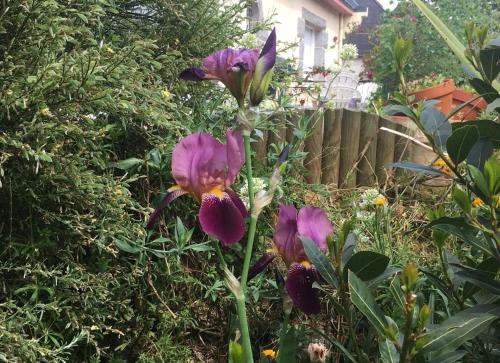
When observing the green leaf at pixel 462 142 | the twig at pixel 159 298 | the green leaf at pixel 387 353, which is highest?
the green leaf at pixel 462 142

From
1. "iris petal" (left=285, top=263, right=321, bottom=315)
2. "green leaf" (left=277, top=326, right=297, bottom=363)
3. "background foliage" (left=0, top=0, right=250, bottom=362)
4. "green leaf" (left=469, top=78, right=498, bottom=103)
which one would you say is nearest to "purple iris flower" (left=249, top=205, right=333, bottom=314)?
"iris petal" (left=285, top=263, right=321, bottom=315)

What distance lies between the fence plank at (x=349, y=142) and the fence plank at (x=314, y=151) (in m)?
0.18

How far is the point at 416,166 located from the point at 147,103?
95 cm

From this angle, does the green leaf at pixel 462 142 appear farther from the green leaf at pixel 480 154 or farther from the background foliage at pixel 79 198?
the background foliage at pixel 79 198

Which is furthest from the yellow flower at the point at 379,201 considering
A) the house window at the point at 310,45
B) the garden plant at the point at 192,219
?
the house window at the point at 310,45

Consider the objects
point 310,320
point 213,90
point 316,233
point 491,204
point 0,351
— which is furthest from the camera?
point 213,90

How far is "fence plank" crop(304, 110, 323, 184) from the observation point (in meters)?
2.91

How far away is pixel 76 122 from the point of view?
1.54m

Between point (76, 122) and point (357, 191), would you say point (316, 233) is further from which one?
point (357, 191)

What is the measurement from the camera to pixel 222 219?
3.29ft

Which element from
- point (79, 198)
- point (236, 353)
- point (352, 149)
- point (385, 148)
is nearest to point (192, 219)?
point (79, 198)

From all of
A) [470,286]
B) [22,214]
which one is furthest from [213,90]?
[470,286]

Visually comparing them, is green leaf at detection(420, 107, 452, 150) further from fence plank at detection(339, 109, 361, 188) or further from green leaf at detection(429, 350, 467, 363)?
fence plank at detection(339, 109, 361, 188)

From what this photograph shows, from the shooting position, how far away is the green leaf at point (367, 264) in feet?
3.55
